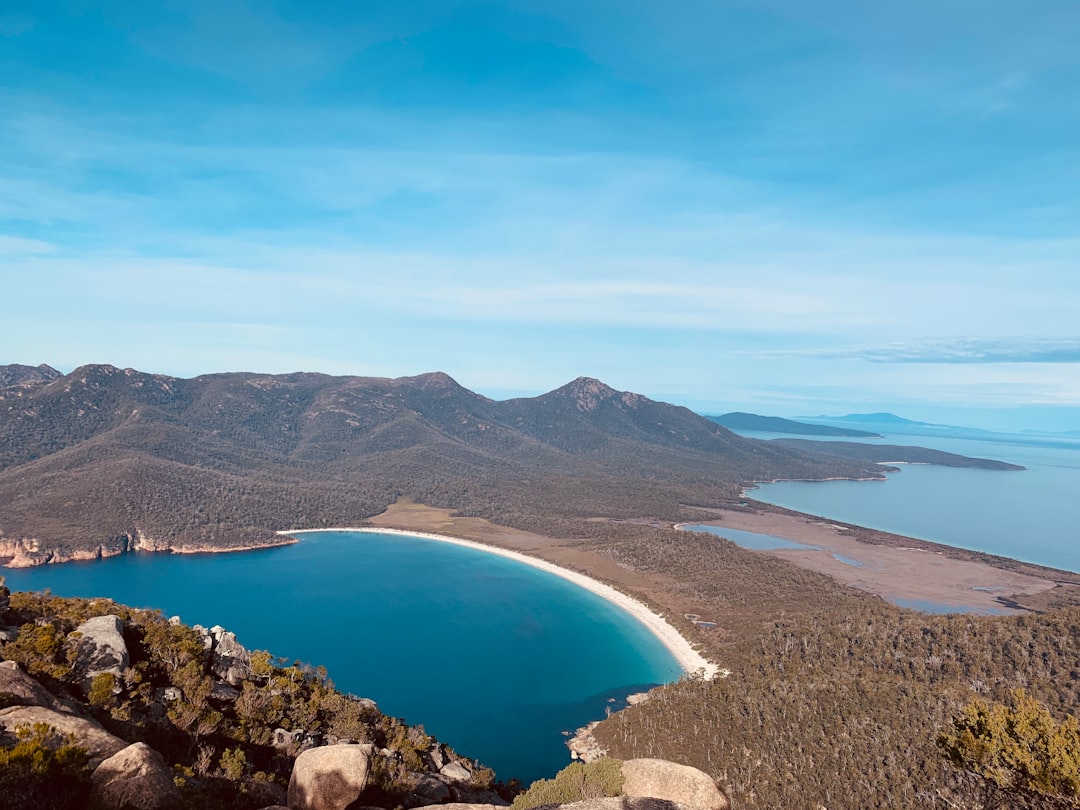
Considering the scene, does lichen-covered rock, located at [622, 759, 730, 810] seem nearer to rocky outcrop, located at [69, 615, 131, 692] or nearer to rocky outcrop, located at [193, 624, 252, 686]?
rocky outcrop, located at [69, 615, 131, 692]

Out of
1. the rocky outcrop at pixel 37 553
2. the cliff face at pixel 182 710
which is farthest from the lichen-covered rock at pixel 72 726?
the rocky outcrop at pixel 37 553

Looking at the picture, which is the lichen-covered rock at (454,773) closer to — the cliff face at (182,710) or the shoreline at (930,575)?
the cliff face at (182,710)

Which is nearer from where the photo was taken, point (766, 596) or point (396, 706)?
point (396, 706)

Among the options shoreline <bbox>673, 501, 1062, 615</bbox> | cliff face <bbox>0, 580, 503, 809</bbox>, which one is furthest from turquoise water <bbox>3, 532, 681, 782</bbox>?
shoreline <bbox>673, 501, 1062, 615</bbox>

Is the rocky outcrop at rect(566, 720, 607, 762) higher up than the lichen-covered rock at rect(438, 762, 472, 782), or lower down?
lower down

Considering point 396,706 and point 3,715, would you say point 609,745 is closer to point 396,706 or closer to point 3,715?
point 396,706

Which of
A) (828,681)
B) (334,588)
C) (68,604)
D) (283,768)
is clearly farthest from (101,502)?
(828,681)
